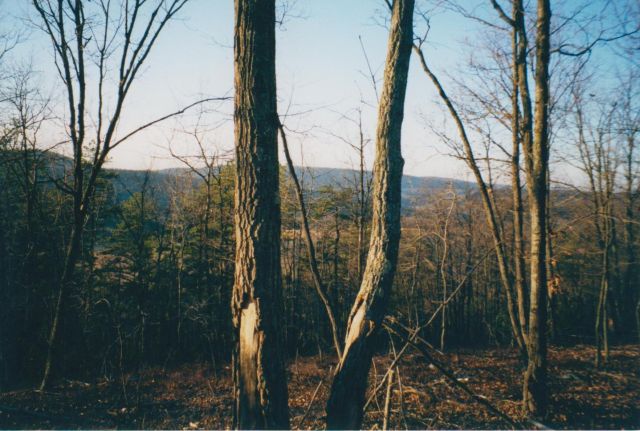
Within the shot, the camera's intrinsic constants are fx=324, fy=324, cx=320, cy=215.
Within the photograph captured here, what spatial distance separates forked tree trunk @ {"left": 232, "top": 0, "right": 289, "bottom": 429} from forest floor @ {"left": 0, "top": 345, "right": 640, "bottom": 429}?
12.4ft

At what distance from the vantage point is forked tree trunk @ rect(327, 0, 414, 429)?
2611mm

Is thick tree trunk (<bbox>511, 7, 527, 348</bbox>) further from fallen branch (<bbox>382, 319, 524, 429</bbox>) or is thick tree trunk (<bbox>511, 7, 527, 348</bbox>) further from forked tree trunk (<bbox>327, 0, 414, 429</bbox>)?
forked tree trunk (<bbox>327, 0, 414, 429</bbox>)

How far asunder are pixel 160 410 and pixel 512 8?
12982 millimetres

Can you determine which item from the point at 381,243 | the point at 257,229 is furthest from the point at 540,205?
the point at 257,229

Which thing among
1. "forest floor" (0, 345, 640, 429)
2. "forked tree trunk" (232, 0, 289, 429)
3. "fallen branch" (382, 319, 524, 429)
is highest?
"forked tree trunk" (232, 0, 289, 429)

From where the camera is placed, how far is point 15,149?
11.5 m

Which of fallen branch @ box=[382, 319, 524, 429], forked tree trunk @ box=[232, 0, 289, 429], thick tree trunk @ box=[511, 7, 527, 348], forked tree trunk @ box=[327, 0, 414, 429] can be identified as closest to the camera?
forked tree trunk @ box=[232, 0, 289, 429]

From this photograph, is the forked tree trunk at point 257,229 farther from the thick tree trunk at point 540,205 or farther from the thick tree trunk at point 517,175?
the thick tree trunk at point 517,175

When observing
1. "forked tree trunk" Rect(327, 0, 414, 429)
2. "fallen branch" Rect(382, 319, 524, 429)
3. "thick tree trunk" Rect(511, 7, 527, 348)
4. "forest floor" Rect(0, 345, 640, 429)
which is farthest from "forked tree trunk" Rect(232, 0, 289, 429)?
"thick tree trunk" Rect(511, 7, 527, 348)

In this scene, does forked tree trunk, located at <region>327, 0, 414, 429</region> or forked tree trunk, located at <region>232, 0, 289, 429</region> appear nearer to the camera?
forked tree trunk, located at <region>232, 0, 289, 429</region>

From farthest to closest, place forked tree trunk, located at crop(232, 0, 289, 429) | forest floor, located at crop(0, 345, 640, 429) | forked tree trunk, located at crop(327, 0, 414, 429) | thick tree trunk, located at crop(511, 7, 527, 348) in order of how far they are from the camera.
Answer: thick tree trunk, located at crop(511, 7, 527, 348)
forest floor, located at crop(0, 345, 640, 429)
forked tree trunk, located at crop(327, 0, 414, 429)
forked tree trunk, located at crop(232, 0, 289, 429)

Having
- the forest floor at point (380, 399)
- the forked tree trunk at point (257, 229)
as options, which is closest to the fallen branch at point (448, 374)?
the forked tree trunk at point (257, 229)

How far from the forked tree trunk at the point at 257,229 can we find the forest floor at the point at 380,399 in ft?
12.4

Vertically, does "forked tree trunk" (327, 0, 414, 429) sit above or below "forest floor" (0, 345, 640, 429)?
above
